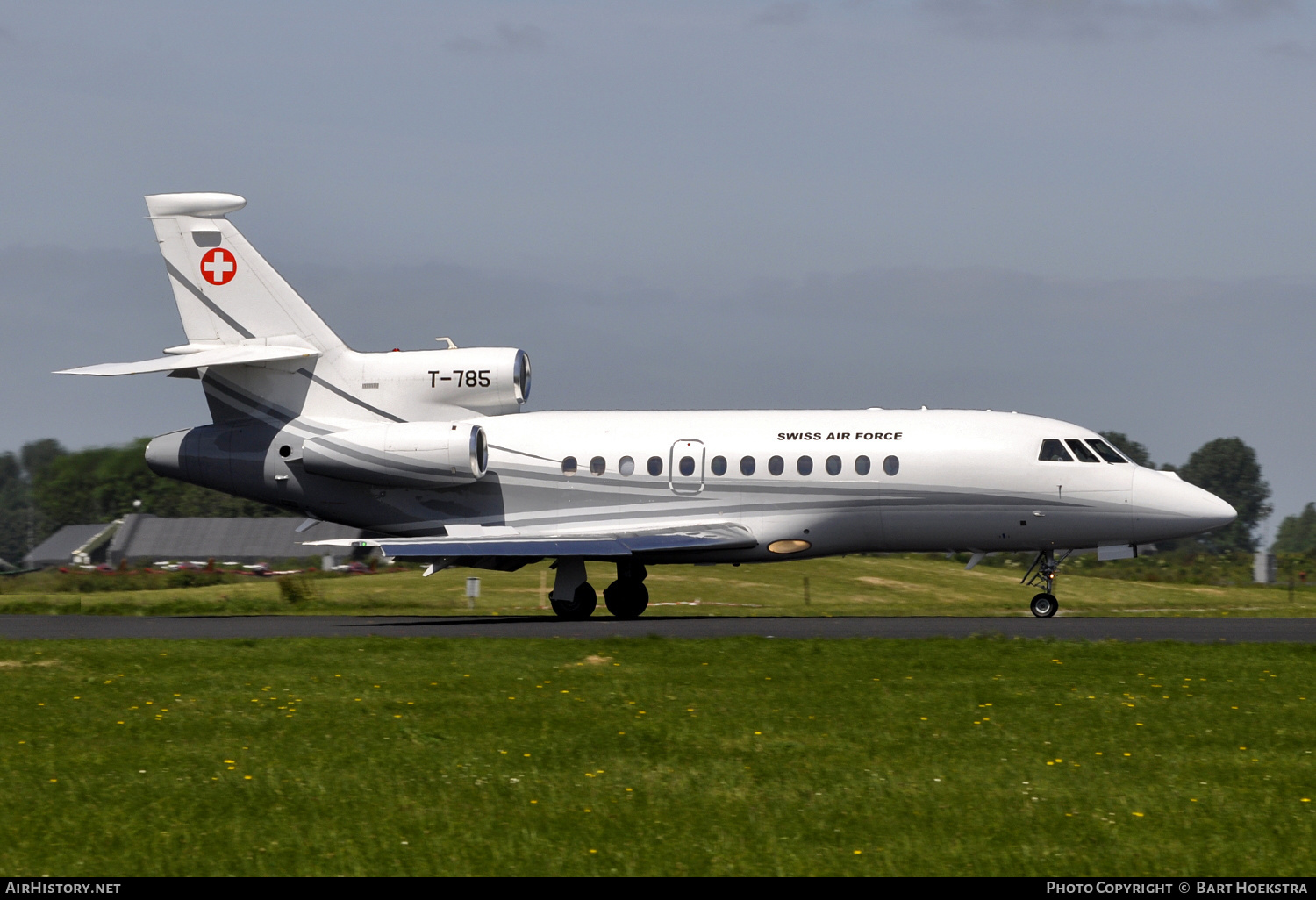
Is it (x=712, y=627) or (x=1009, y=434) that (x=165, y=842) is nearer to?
(x=712, y=627)

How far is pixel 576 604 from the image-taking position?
30.1 meters

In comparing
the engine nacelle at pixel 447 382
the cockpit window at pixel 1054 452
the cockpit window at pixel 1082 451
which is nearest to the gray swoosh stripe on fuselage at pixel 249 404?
the engine nacelle at pixel 447 382

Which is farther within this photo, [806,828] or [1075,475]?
[1075,475]

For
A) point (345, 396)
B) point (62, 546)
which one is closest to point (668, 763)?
point (345, 396)

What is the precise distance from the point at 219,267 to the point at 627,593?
1116 centimetres

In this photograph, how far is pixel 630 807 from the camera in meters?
10.7

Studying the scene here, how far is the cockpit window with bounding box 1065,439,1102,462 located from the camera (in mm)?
28750

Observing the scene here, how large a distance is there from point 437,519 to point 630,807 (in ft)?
70.5

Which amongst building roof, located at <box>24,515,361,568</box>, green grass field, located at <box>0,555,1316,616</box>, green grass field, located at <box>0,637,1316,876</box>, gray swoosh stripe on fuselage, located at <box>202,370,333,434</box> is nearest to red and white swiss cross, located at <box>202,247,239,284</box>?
gray swoosh stripe on fuselage, located at <box>202,370,333,434</box>

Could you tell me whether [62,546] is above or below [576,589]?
above

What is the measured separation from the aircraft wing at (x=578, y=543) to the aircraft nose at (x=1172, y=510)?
7318 mm

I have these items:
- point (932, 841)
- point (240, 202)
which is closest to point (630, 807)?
point (932, 841)

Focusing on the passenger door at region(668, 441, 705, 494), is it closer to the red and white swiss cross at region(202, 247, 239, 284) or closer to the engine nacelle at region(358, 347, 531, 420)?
the engine nacelle at region(358, 347, 531, 420)

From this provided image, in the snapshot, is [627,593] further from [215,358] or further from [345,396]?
[215,358]
